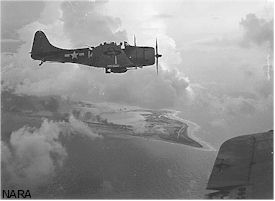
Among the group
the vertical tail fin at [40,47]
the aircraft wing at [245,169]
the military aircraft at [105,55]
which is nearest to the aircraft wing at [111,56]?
the military aircraft at [105,55]

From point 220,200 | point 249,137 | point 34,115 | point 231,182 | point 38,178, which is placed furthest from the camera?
point 38,178

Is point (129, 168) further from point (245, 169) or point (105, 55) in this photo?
point (245, 169)

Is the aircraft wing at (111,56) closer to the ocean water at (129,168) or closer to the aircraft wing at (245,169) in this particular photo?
the aircraft wing at (245,169)

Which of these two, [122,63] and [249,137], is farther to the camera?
[122,63]

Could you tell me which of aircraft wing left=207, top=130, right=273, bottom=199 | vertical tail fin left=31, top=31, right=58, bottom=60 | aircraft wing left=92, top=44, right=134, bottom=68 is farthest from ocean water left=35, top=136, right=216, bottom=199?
aircraft wing left=207, top=130, right=273, bottom=199

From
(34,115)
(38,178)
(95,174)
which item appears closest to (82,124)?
(34,115)

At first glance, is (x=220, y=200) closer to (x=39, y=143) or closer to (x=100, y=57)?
(x=100, y=57)

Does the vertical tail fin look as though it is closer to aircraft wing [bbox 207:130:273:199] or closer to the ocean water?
aircraft wing [bbox 207:130:273:199]

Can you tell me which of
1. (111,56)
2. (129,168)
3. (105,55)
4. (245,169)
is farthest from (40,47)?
(129,168)
